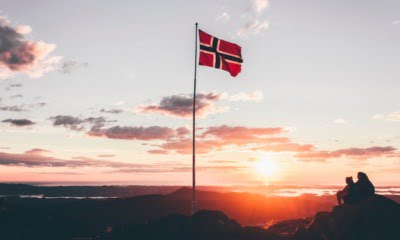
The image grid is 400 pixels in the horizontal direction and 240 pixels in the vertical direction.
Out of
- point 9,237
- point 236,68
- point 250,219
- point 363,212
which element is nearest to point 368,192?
point 363,212

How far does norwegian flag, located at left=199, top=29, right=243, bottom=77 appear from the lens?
3247cm

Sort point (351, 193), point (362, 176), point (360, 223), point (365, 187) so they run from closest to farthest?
A: point (360, 223)
point (351, 193)
point (365, 187)
point (362, 176)

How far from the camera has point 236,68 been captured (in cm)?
3347

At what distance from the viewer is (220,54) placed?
32.8 m

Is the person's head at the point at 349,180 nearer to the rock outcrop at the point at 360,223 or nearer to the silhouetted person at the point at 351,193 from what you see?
the silhouetted person at the point at 351,193

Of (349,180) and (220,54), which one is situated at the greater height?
(220,54)

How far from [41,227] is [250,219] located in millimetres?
46383

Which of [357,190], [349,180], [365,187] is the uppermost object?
[349,180]

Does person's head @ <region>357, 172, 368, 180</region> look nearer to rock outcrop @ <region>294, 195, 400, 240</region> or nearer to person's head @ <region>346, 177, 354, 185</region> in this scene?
person's head @ <region>346, 177, 354, 185</region>

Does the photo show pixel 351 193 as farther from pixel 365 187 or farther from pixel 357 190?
pixel 365 187

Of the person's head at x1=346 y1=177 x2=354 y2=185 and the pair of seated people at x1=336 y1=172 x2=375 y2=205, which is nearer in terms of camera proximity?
the pair of seated people at x1=336 y1=172 x2=375 y2=205

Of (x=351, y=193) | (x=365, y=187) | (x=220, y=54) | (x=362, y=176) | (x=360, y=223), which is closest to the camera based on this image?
(x=360, y=223)

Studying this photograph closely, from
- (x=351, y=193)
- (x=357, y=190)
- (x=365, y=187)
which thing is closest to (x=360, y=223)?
(x=351, y=193)

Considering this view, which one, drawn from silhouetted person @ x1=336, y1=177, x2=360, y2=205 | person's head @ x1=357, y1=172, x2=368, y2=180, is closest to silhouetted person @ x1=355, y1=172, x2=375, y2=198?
person's head @ x1=357, y1=172, x2=368, y2=180
